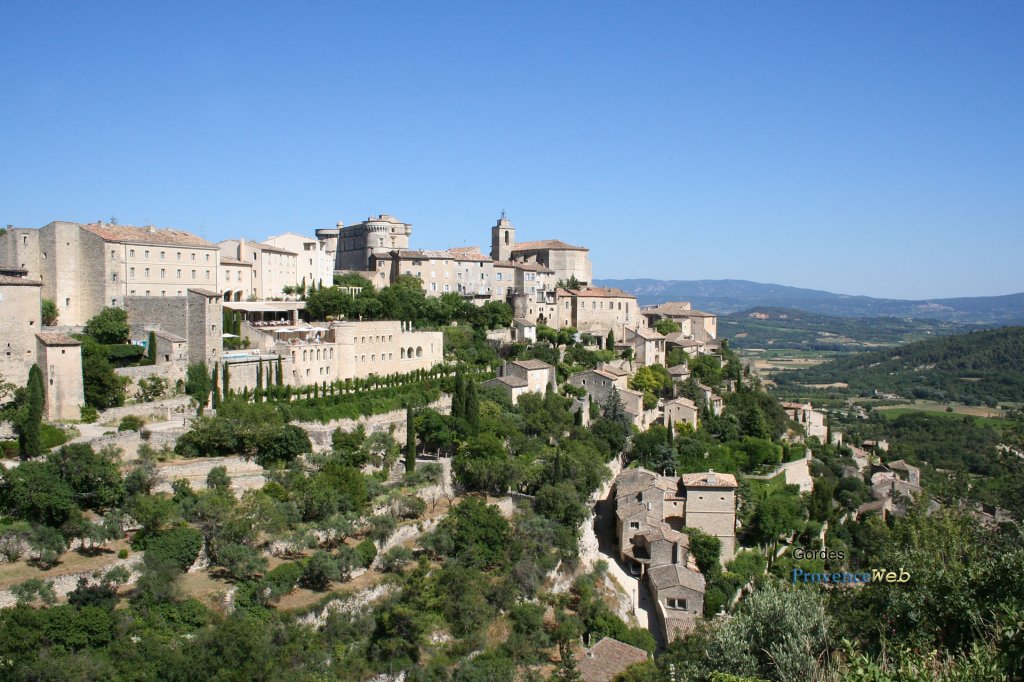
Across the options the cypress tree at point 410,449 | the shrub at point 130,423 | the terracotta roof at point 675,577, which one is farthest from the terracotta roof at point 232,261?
the terracotta roof at point 675,577

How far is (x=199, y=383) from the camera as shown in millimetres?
29688

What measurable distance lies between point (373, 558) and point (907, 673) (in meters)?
16.1

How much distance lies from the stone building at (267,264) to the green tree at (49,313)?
1161 cm

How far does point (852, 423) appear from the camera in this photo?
89375 mm

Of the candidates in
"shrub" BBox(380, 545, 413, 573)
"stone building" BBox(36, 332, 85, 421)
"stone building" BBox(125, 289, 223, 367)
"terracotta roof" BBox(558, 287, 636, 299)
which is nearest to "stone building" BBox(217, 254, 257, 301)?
"stone building" BBox(125, 289, 223, 367)

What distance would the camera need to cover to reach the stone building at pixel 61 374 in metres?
25.8

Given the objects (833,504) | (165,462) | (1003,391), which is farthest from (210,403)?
(1003,391)

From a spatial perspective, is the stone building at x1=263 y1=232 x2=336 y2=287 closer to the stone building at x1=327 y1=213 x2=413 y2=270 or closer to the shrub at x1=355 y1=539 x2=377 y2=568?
the stone building at x1=327 y1=213 x2=413 y2=270

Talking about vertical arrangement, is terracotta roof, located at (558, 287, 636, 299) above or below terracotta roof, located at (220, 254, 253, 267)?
below

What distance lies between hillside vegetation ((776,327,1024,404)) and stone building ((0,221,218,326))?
4102 inches

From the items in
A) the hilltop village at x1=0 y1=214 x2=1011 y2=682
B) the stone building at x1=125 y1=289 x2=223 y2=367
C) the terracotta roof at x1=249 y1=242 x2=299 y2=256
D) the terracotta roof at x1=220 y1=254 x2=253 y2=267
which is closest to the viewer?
the hilltop village at x1=0 y1=214 x2=1011 y2=682

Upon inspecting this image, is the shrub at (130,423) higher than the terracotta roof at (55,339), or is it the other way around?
the terracotta roof at (55,339)

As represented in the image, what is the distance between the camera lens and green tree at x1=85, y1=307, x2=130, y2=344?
100ft

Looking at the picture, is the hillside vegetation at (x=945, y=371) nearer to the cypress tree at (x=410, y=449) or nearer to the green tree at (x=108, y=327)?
the cypress tree at (x=410, y=449)
